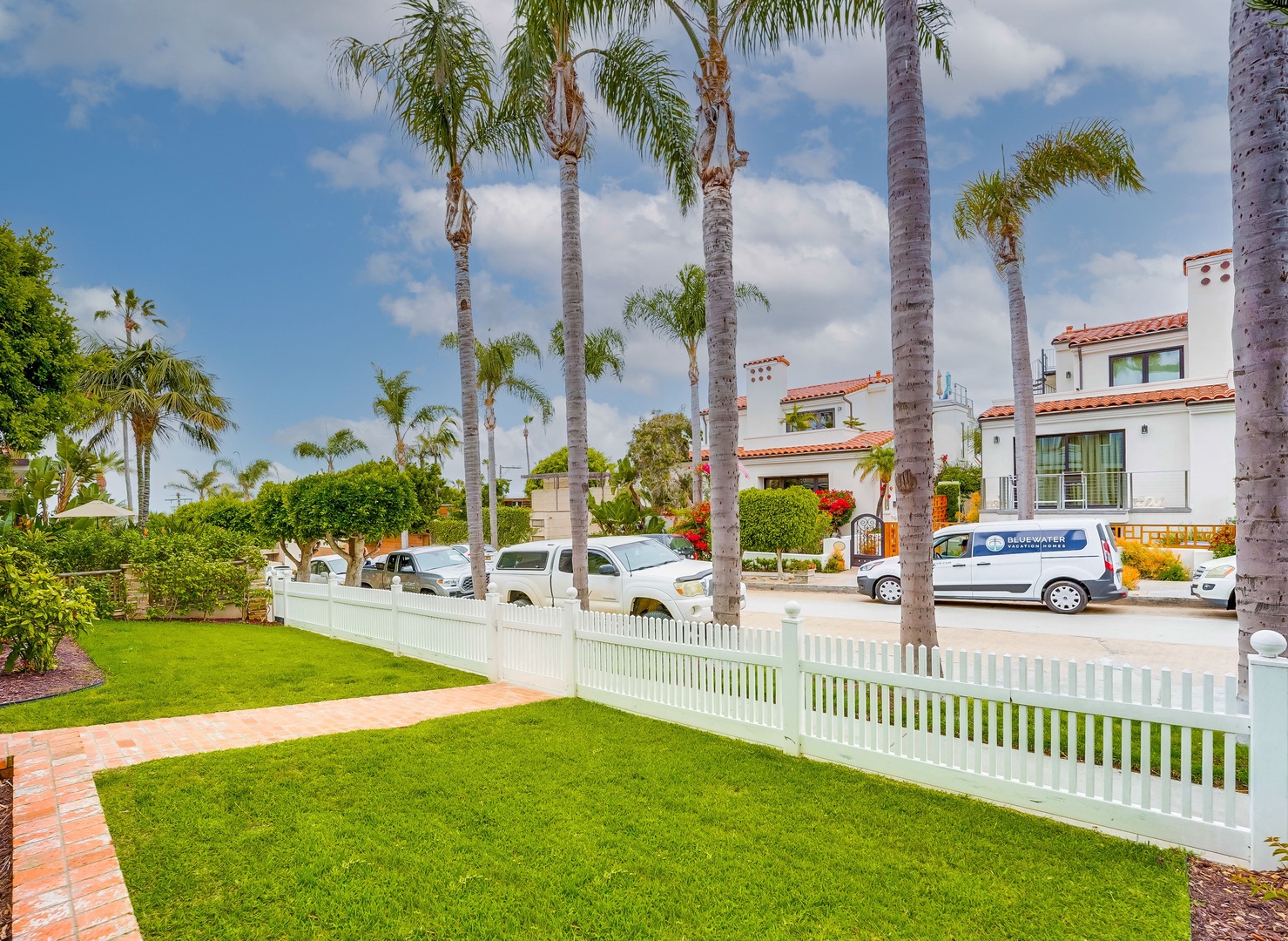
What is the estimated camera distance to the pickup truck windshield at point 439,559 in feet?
56.4

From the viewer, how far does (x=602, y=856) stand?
4.16 m

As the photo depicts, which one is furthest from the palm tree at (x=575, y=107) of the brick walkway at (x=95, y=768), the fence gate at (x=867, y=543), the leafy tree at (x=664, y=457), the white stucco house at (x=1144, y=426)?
the leafy tree at (x=664, y=457)

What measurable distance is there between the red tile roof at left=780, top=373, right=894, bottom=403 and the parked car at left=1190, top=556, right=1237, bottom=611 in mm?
22136

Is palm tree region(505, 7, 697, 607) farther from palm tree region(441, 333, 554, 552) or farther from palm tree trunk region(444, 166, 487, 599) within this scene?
palm tree region(441, 333, 554, 552)

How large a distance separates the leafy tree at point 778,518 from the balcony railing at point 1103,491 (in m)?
6.39

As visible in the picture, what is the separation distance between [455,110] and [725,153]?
660 centimetres

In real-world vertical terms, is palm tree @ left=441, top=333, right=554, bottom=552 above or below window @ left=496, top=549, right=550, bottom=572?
above

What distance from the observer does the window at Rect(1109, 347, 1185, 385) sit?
25.0 meters

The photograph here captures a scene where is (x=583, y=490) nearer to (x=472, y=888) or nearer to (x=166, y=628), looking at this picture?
(x=472, y=888)

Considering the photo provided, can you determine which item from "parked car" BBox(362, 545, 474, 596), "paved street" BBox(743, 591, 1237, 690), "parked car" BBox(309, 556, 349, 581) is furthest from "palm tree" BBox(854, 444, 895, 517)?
"parked car" BBox(309, 556, 349, 581)

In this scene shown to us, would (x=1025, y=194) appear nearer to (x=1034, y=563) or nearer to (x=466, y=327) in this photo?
(x=1034, y=563)

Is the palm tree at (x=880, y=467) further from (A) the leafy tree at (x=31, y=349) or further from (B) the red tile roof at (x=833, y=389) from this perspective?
(A) the leafy tree at (x=31, y=349)

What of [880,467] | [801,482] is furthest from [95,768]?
[801,482]

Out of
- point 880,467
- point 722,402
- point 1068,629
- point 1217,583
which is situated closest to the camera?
point 722,402
